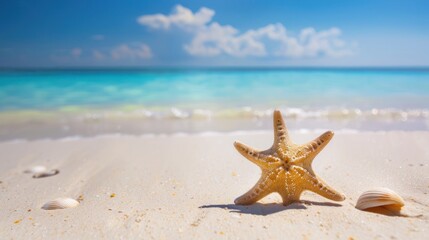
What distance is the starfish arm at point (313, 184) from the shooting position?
2979 millimetres

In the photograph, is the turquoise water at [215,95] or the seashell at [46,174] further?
the turquoise water at [215,95]

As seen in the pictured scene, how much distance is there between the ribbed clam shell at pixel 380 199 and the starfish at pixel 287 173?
0.56 ft

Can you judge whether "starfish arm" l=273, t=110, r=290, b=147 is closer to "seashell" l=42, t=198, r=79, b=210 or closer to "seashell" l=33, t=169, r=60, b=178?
"seashell" l=42, t=198, r=79, b=210

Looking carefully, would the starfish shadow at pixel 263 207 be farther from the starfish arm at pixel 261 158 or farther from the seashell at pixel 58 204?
the seashell at pixel 58 204

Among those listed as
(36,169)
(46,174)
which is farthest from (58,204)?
(36,169)

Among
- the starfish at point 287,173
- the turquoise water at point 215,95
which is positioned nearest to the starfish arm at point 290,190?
the starfish at point 287,173

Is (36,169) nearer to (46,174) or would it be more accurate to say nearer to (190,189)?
(46,174)

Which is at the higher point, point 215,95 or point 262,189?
point 262,189

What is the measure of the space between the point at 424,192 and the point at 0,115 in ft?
33.6

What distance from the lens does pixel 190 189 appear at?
368 cm

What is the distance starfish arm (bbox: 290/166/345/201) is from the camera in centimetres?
298

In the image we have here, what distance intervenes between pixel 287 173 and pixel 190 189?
3.62 ft

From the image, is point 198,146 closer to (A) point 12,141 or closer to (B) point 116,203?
→ (B) point 116,203

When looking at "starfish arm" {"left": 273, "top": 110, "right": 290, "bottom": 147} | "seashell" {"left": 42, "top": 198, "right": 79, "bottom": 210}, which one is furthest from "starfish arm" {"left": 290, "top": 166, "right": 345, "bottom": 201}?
"seashell" {"left": 42, "top": 198, "right": 79, "bottom": 210}
